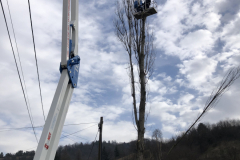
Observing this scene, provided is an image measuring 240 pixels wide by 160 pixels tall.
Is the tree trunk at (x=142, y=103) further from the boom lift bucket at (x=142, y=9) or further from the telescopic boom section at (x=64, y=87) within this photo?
the telescopic boom section at (x=64, y=87)

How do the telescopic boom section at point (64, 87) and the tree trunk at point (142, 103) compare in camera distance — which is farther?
the tree trunk at point (142, 103)

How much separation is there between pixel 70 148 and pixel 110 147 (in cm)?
2003

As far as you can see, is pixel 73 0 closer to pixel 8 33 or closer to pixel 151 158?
pixel 8 33

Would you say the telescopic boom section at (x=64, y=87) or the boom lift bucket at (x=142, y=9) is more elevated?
the boom lift bucket at (x=142, y=9)

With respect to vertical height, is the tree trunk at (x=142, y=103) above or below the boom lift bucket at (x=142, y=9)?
below

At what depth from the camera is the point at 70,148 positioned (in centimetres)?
3578

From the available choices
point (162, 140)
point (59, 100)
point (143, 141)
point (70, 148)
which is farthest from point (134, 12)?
point (70, 148)

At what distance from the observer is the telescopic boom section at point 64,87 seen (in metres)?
2.65

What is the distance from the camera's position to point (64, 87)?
3.07m

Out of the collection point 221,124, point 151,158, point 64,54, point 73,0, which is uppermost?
point 221,124

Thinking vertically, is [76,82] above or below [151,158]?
above

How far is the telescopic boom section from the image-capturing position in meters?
2.65

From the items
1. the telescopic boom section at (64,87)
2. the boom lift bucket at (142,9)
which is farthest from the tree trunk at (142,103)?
the telescopic boom section at (64,87)

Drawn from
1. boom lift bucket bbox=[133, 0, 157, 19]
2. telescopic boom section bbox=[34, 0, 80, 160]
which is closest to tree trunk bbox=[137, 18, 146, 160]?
boom lift bucket bbox=[133, 0, 157, 19]
